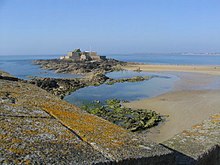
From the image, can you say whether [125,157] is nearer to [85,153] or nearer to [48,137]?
[85,153]

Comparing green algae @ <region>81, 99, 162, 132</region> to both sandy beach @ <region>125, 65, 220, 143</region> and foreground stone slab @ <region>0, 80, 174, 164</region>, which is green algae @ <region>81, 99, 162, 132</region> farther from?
foreground stone slab @ <region>0, 80, 174, 164</region>

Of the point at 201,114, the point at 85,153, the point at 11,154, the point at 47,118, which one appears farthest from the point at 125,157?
the point at 201,114

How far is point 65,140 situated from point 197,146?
1.65m

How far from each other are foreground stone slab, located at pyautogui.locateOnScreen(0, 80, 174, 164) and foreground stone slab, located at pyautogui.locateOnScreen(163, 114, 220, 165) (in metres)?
0.68

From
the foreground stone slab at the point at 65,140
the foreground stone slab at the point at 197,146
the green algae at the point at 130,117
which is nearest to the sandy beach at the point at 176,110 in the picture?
the green algae at the point at 130,117

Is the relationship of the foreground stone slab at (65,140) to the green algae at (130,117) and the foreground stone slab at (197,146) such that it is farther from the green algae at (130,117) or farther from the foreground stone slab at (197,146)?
the green algae at (130,117)

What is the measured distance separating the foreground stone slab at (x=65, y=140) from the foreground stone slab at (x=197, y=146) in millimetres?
681

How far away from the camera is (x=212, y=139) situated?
3119 millimetres

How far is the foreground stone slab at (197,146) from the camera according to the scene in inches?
99.6

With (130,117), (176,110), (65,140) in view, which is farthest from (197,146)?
(176,110)

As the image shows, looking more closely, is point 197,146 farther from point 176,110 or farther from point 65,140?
point 176,110

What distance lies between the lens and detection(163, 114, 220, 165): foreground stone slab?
2529 mm

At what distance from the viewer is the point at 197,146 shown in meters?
2.83

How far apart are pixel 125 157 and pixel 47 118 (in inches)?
29.5
